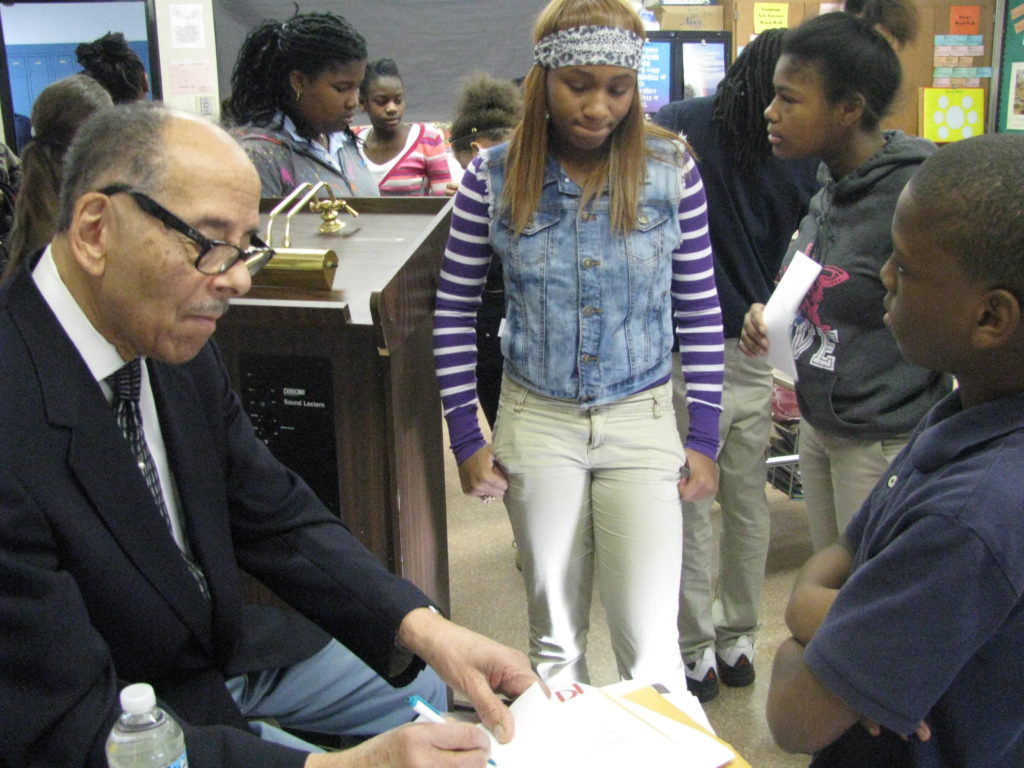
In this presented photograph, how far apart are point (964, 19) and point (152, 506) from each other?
4.51 metres

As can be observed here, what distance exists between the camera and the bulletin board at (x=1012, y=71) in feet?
13.9

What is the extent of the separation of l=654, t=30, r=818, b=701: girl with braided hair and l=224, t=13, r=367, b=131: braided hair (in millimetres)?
838

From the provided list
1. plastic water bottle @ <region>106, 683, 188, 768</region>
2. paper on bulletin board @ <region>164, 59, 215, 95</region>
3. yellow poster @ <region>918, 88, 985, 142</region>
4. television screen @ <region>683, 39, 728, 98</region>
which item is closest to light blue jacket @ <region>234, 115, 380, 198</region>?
plastic water bottle @ <region>106, 683, 188, 768</region>

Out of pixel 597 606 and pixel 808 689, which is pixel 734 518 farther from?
pixel 808 689

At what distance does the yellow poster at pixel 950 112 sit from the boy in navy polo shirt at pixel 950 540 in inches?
154

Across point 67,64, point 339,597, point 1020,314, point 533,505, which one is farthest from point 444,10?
point 1020,314

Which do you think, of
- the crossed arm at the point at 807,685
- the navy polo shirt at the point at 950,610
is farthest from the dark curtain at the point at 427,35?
the navy polo shirt at the point at 950,610

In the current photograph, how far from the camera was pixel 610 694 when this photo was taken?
111cm

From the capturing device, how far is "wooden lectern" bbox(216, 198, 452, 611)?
1522 mm

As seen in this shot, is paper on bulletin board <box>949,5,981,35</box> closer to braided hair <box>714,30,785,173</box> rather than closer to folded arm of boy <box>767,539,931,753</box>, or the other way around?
braided hair <box>714,30,785,173</box>

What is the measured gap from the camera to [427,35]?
4402 millimetres

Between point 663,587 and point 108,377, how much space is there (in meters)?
1.03

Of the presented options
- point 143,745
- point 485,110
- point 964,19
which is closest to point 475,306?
point 143,745

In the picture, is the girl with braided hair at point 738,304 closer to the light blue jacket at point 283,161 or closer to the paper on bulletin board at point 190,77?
the light blue jacket at point 283,161
